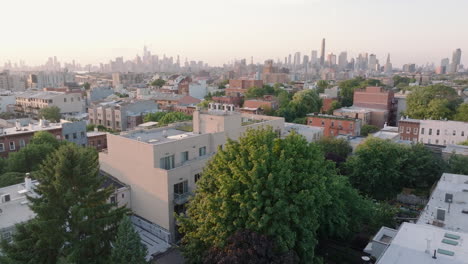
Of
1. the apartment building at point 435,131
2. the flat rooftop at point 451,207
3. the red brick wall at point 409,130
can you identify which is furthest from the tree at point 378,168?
the apartment building at point 435,131

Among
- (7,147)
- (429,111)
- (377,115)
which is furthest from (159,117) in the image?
(429,111)

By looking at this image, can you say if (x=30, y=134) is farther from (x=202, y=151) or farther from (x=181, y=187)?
(x=181, y=187)

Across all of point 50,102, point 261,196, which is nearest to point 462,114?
point 261,196

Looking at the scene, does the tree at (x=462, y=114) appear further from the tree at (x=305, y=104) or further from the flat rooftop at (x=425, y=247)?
the flat rooftop at (x=425, y=247)

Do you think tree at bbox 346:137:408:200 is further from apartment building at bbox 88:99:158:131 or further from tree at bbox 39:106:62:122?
tree at bbox 39:106:62:122

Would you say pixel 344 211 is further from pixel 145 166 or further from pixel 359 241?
pixel 145 166
